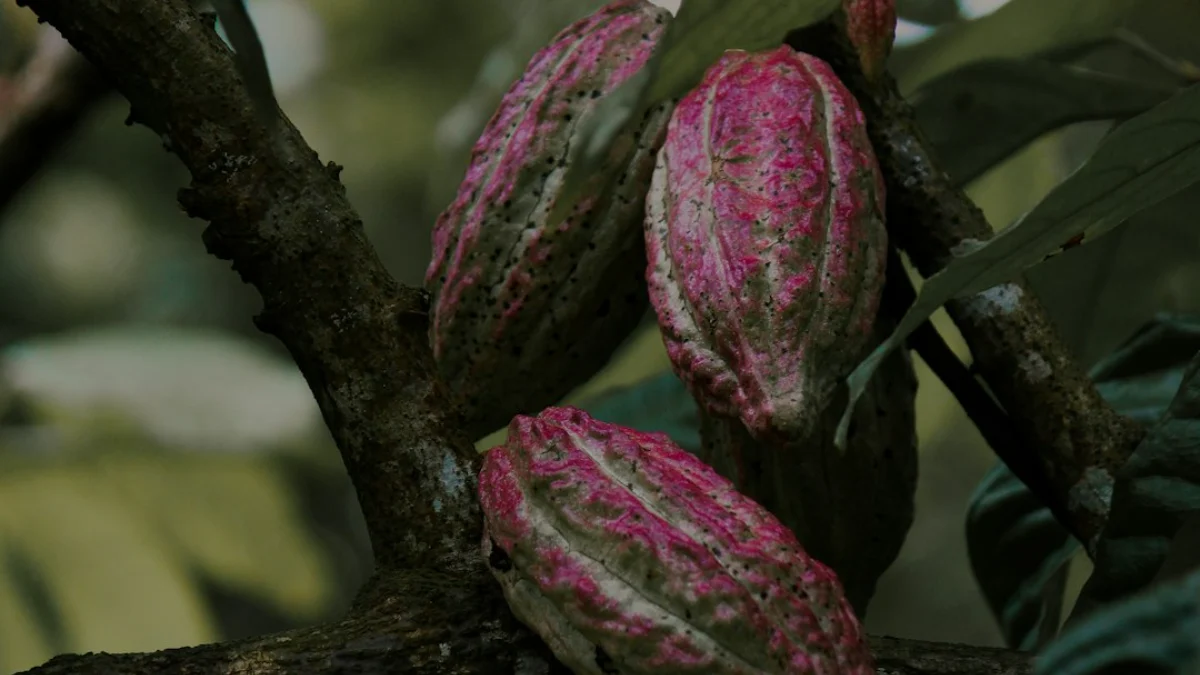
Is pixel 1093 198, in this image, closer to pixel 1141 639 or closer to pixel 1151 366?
pixel 1141 639

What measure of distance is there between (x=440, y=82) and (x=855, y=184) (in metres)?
2.26

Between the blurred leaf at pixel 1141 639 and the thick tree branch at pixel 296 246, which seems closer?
the blurred leaf at pixel 1141 639

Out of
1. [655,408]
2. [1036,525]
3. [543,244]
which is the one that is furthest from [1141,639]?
[655,408]

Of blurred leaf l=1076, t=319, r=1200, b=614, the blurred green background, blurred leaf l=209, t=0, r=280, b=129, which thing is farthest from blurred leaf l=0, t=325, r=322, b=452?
blurred leaf l=209, t=0, r=280, b=129

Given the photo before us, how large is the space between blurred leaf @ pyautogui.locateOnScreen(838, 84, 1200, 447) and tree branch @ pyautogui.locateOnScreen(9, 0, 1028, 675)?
18cm

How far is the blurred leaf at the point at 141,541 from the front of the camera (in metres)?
1.16

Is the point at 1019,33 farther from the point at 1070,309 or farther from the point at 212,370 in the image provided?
the point at 212,370

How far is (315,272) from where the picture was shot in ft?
2.00

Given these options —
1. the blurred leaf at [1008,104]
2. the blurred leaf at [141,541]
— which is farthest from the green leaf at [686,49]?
the blurred leaf at [141,541]

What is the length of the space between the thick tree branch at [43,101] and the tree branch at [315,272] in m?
0.45

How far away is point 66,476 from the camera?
47.4 inches

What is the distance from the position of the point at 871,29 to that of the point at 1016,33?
412 millimetres

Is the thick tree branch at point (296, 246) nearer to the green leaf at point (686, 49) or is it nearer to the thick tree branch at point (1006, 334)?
the green leaf at point (686, 49)

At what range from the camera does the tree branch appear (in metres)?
0.59
